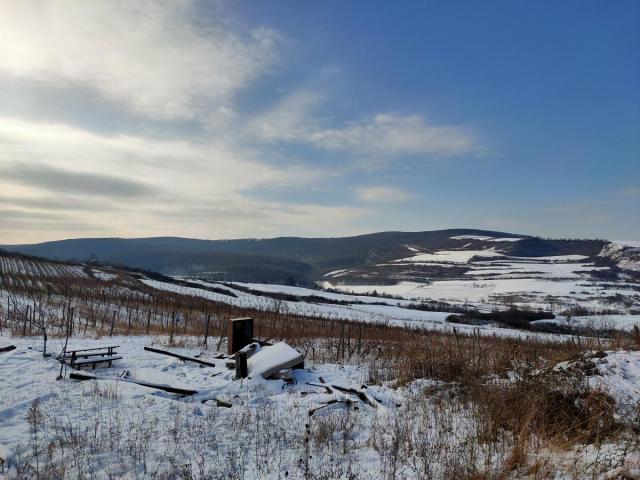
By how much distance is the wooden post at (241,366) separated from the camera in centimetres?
1183

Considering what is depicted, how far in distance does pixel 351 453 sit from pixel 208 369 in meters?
8.14

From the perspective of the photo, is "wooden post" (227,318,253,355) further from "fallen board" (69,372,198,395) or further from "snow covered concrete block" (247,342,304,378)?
"fallen board" (69,372,198,395)

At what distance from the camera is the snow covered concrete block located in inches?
460

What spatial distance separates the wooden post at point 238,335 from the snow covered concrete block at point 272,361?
2.26m

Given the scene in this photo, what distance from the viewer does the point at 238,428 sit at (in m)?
7.38

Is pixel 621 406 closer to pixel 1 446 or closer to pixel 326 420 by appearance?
pixel 326 420

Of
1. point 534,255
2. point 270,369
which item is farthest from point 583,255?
point 270,369

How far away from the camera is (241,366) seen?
1188 centimetres

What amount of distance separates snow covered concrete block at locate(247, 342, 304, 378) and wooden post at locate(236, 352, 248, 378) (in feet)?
0.61

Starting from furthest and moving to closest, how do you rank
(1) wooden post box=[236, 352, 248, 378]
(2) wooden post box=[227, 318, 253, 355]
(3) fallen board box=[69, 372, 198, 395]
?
(2) wooden post box=[227, 318, 253, 355], (1) wooden post box=[236, 352, 248, 378], (3) fallen board box=[69, 372, 198, 395]

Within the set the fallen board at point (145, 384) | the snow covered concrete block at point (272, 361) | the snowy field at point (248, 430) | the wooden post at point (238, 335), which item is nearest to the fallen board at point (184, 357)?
the wooden post at point (238, 335)

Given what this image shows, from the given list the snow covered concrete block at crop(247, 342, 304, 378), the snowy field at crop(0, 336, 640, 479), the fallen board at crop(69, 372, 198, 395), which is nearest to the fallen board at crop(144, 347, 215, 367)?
the snow covered concrete block at crop(247, 342, 304, 378)

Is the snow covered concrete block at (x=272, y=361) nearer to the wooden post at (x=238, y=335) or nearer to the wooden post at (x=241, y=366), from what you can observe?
the wooden post at (x=241, y=366)

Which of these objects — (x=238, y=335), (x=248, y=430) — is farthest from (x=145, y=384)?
(x=238, y=335)
